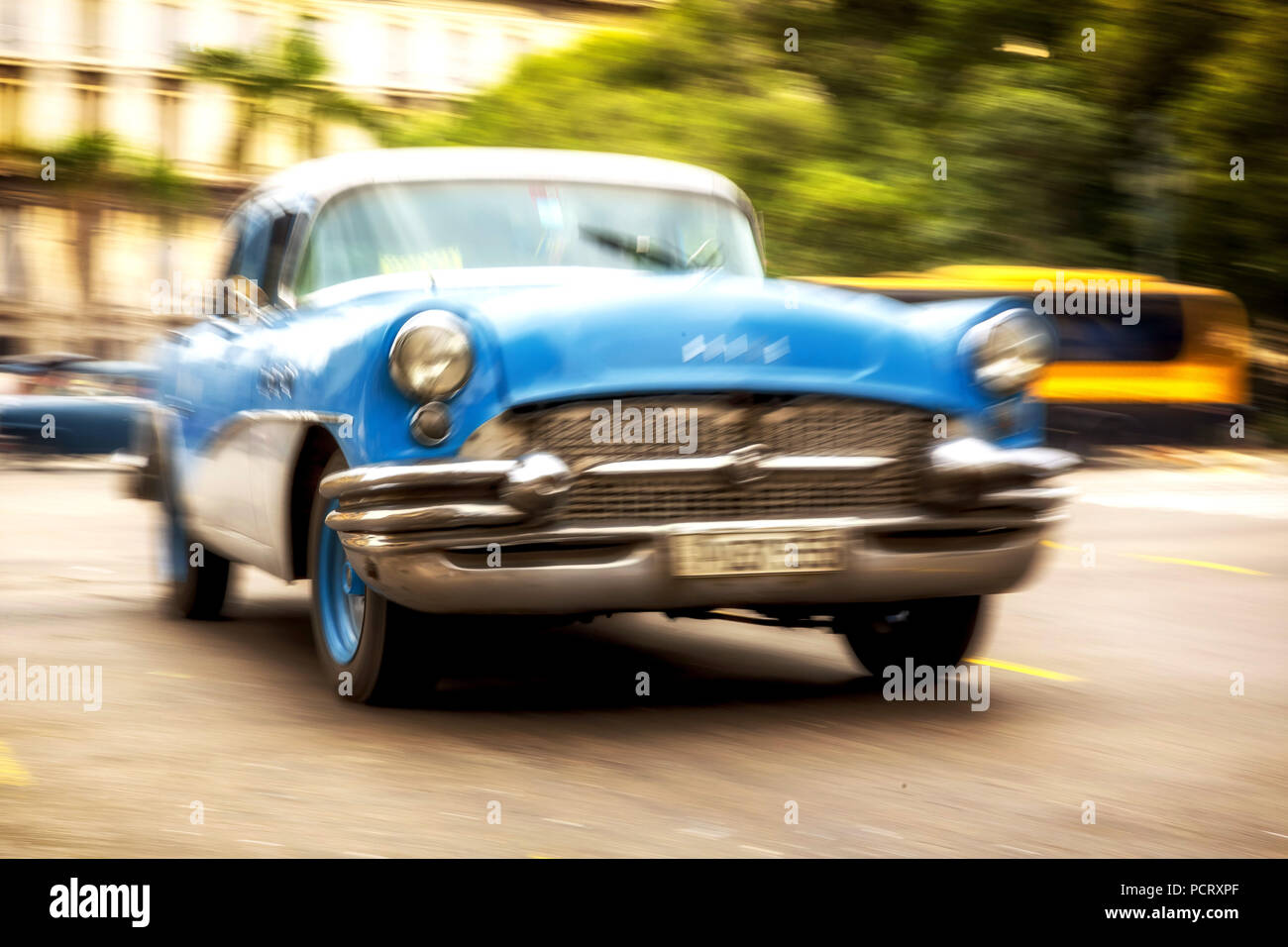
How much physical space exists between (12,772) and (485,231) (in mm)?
2437

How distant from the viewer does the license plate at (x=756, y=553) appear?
518cm

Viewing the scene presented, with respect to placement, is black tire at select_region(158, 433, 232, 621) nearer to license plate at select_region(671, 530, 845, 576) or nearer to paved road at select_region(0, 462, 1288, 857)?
paved road at select_region(0, 462, 1288, 857)

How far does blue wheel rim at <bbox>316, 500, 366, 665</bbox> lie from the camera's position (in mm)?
5676

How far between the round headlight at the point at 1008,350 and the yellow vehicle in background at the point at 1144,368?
12.3 metres

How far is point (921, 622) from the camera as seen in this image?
20.3ft

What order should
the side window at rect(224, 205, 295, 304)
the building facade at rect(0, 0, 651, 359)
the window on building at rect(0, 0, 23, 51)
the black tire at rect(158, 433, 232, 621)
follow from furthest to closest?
the window on building at rect(0, 0, 23, 51), the building facade at rect(0, 0, 651, 359), the black tire at rect(158, 433, 232, 621), the side window at rect(224, 205, 295, 304)

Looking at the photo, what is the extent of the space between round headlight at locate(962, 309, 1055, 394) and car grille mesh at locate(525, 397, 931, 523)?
260 mm

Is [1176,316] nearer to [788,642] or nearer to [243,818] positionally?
[788,642]

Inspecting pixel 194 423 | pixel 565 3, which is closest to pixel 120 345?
pixel 565 3

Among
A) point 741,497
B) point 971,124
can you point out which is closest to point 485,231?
point 741,497

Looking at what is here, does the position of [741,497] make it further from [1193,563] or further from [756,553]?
[1193,563]

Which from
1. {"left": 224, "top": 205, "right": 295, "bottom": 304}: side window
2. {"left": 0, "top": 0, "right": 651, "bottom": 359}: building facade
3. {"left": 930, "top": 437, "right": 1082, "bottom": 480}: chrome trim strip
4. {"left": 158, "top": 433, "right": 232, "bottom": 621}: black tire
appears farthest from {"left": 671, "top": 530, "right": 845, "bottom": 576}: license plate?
{"left": 0, "top": 0, "right": 651, "bottom": 359}: building facade

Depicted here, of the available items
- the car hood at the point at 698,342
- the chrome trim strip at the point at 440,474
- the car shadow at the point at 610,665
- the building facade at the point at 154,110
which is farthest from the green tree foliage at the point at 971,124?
the chrome trim strip at the point at 440,474

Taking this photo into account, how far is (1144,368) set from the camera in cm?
1805
